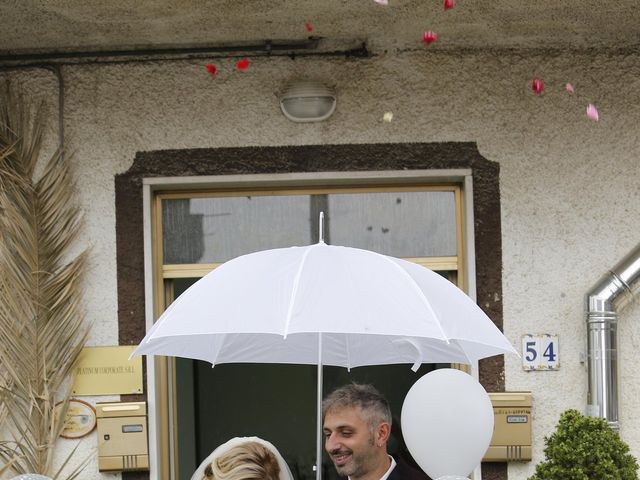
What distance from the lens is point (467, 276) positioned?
634 cm

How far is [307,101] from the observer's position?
6.25 metres

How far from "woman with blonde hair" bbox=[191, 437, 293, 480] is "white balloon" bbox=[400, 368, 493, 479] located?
63 cm

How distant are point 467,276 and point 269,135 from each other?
1.44m

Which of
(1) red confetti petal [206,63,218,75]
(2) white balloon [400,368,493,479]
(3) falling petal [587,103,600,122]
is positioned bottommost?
(2) white balloon [400,368,493,479]

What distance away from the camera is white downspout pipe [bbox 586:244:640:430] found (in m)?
6.11

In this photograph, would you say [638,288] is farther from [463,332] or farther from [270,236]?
[463,332]

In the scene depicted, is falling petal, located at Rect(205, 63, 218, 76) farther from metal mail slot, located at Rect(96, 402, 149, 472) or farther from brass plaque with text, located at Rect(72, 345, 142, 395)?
metal mail slot, located at Rect(96, 402, 149, 472)

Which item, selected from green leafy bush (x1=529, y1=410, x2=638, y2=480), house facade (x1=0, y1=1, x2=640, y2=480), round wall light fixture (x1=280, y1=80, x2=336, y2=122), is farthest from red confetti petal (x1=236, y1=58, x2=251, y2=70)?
green leafy bush (x1=529, y1=410, x2=638, y2=480)

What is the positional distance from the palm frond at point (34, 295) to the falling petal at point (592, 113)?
3.06 metres

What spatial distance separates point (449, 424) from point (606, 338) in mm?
1942

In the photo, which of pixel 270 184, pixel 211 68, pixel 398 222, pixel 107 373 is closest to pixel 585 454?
pixel 398 222

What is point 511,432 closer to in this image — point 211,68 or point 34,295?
point 211,68

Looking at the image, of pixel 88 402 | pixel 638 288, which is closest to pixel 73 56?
pixel 88 402

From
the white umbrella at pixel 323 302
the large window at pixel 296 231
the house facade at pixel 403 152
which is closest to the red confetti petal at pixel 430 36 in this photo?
the house facade at pixel 403 152
